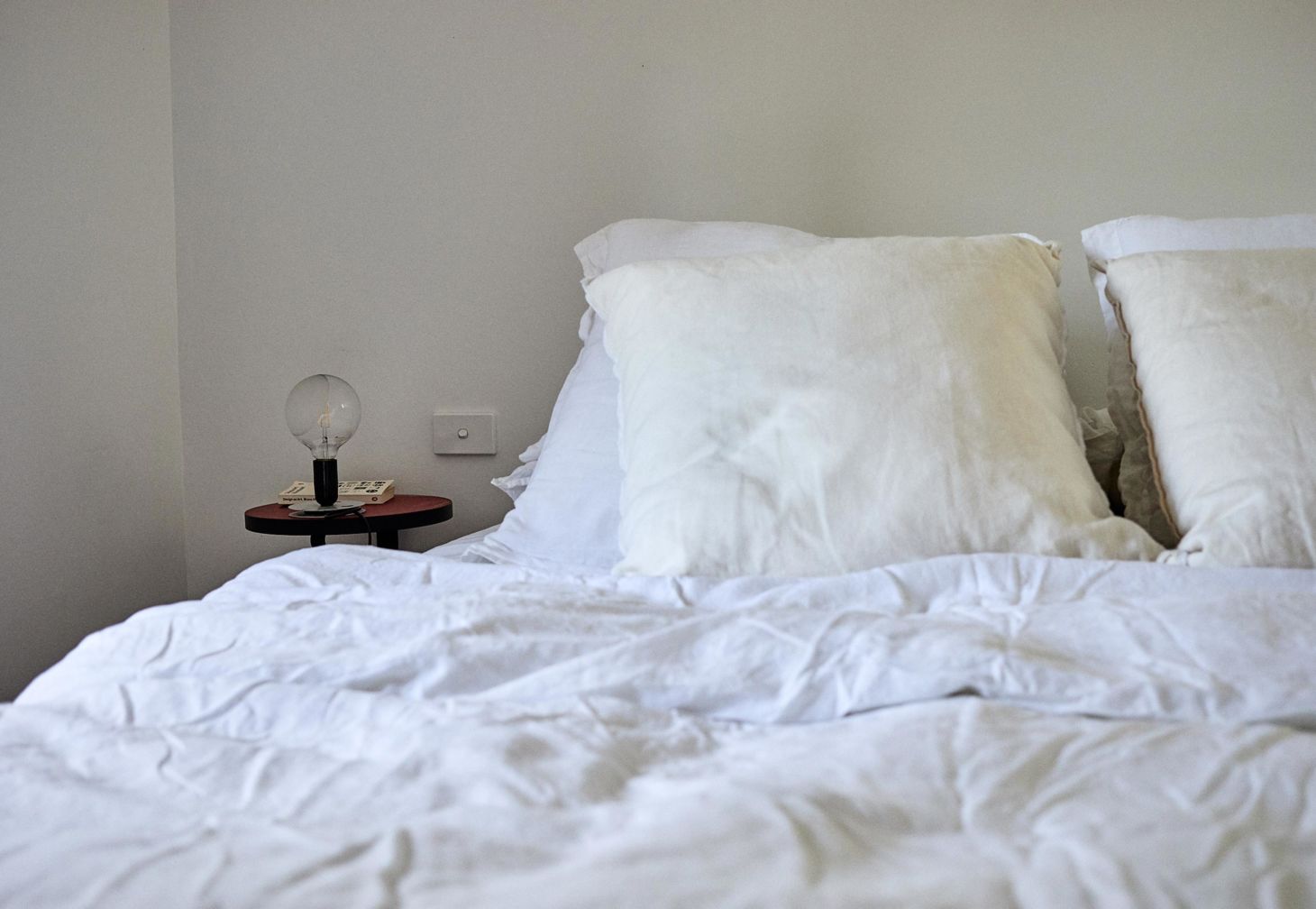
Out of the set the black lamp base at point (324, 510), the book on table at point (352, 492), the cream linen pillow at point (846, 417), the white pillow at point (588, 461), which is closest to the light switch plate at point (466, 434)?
the book on table at point (352, 492)

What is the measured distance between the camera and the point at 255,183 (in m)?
1.97

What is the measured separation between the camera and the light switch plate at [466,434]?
1.97 meters

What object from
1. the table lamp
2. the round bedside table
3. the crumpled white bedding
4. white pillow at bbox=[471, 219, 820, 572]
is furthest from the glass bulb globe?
the crumpled white bedding

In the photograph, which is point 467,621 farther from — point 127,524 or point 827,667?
point 127,524

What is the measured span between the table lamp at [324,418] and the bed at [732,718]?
0.60 meters

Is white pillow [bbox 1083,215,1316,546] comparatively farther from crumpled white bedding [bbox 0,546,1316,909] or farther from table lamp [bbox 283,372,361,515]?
table lamp [bbox 283,372,361,515]

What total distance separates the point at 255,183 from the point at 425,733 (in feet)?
Answer: 5.55

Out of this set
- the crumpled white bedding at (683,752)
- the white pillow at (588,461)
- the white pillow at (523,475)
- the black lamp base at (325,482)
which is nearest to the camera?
the crumpled white bedding at (683,752)

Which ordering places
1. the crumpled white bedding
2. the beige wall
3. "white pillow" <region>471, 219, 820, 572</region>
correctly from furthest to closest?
the beige wall → "white pillow" <region>471, 219, 820, 572</region> → the crumpled white bedding

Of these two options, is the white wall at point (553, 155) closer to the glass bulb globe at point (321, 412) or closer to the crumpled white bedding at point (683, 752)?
the glass bulb globe at point (321, 412)

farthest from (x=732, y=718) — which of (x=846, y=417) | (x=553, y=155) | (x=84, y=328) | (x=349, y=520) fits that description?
(x=84, y=328)

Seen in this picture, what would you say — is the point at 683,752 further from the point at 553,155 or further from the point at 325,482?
the point at 553,155

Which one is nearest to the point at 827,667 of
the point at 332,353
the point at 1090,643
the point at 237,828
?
the point at 1090,643

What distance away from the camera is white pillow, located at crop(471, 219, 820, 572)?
1.29 metres
